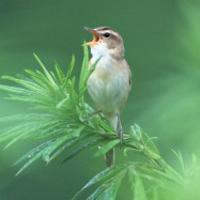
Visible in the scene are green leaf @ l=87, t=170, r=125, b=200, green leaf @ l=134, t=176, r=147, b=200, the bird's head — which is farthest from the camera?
the bird's head

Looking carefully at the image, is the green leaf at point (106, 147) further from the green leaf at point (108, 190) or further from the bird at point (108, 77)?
the bird at point (108, 77)

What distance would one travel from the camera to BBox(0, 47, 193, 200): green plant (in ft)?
3.00

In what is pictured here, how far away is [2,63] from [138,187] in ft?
2.16

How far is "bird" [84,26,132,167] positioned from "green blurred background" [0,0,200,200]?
0.06m

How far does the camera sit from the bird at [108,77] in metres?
2.23

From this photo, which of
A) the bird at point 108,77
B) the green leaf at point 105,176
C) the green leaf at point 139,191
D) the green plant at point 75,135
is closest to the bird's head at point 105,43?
the bird at point 108,77

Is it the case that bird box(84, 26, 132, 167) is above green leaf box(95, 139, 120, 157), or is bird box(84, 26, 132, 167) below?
above

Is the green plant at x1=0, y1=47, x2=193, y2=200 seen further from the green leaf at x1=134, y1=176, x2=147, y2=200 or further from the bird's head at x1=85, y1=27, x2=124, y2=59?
the bird's head at x1=85, y1=27, x2=124, y2=59

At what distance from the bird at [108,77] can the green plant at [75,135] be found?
1.03 meters

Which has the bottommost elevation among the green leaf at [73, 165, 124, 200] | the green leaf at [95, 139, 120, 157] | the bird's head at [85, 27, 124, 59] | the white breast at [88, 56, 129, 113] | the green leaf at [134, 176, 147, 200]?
the green leaf at [134, 176, 147, 200]

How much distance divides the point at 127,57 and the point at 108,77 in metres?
1.28

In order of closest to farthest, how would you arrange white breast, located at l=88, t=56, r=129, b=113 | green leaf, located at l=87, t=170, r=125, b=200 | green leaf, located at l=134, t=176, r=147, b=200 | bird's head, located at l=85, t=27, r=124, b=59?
green leaf, located at l=134, t=176, r=147, b=200 < green leaf, located at l=87, t=170, r=125, b=200 < white breast, located at l=88, t=56, r=129, b=113 < bird's head, located at l=85, t=27, r=124, b=59

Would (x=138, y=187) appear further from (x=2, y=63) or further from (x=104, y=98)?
(x=104, y=98)

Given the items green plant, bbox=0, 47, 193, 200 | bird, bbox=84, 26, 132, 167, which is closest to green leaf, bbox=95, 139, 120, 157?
green plant, bbox=0, 47, 193, 200
